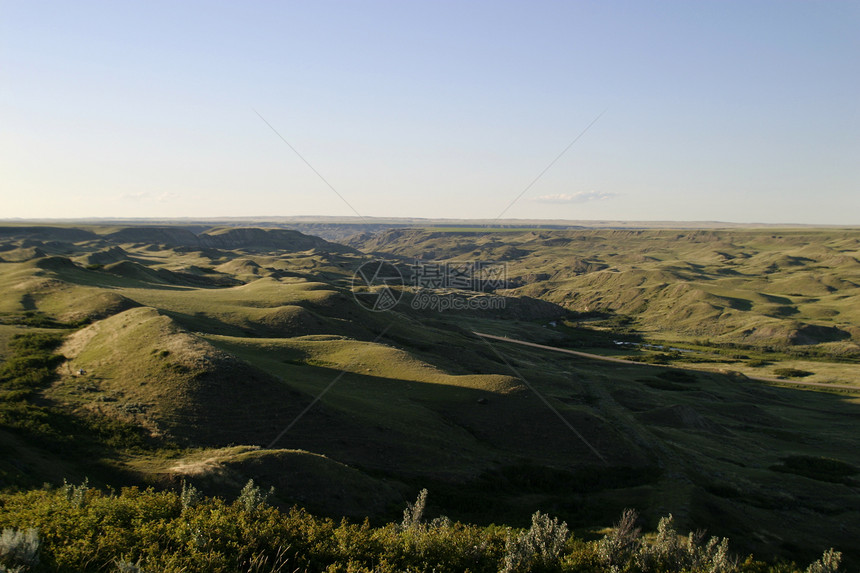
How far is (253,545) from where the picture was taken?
606 inches

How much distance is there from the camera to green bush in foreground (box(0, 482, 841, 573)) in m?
13.3

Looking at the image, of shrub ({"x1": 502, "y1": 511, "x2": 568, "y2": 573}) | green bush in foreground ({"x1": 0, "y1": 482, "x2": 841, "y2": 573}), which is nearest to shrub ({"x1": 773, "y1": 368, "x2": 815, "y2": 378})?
green bush in foreground ({"x1": 0, "y1": 482, "x2": 841, "y2": 573})

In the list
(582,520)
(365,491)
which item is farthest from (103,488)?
(582,520)

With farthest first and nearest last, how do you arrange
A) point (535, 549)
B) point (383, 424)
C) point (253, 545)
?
point (383, 424) → point (535, 549) → point (253, 545)

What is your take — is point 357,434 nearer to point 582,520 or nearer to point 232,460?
point 232,460

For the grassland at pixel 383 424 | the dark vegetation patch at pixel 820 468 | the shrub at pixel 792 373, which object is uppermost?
the grassland at pixel 383 424

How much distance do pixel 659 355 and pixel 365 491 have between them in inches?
4206

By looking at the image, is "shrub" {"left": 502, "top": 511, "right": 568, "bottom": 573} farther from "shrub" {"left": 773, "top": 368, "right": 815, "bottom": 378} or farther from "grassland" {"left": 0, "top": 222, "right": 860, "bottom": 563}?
"shrub" {"left": 773, "top": 368, "right": 815, "bottom": 378}

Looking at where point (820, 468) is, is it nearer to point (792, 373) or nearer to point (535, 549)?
point (535, 549)

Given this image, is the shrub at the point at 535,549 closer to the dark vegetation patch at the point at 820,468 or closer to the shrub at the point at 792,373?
the dark vegetation patch at the point at 820,468

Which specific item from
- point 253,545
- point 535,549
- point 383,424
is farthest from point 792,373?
point 253,545

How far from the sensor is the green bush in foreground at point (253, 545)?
13289mm

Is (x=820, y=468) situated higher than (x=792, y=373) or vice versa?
(x=820, y=468)

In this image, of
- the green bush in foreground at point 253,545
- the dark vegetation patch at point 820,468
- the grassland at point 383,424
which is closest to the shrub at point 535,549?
the green bush in foreground at point 253,545
